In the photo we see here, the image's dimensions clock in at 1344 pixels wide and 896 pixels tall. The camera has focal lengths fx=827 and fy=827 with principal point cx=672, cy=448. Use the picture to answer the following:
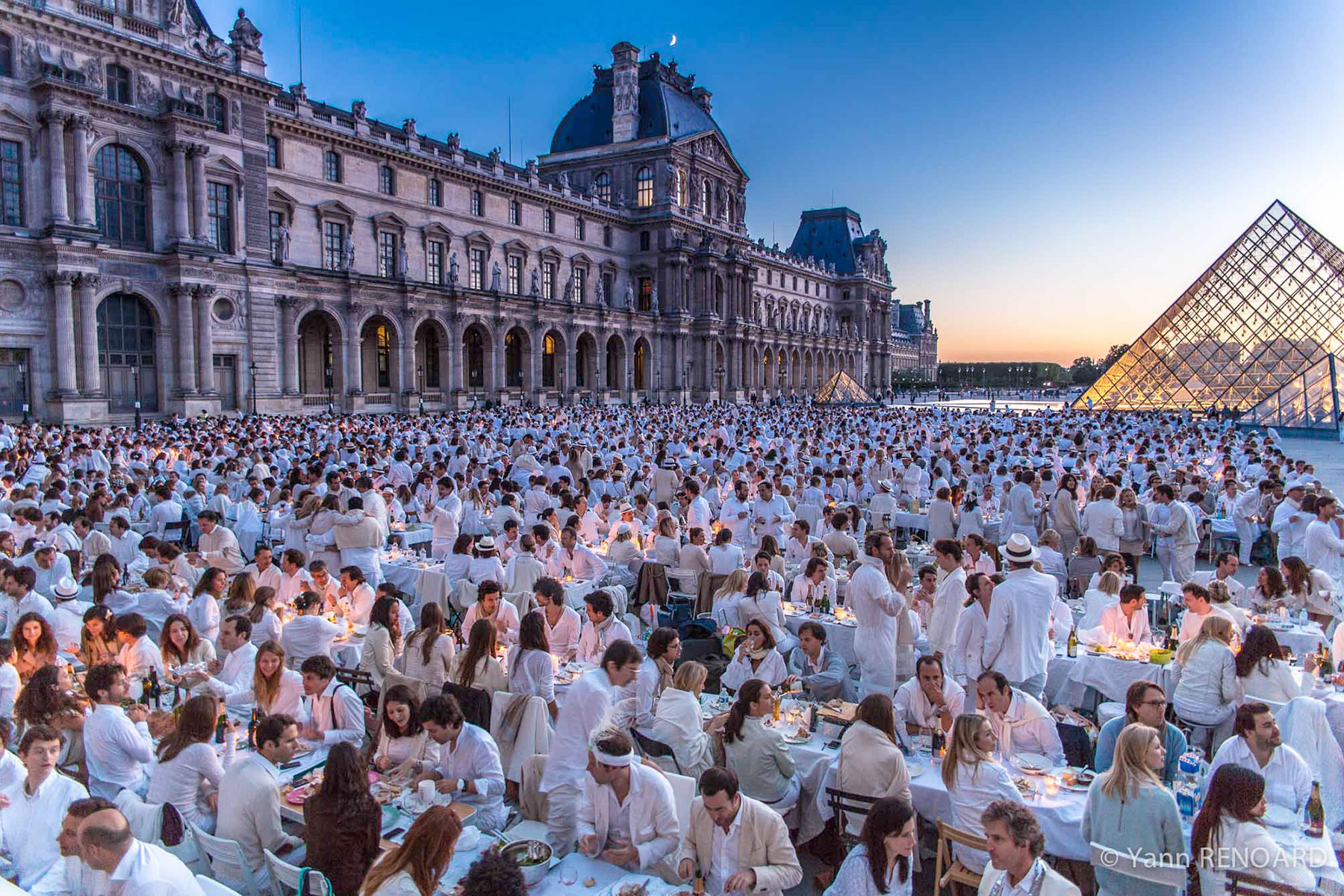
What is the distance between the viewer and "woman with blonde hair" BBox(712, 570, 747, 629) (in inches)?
328

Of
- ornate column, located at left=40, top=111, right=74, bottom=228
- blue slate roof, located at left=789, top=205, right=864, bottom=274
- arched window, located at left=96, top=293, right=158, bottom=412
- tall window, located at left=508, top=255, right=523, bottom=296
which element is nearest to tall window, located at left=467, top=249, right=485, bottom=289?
tall window, located at left=508, top=255, right=523, bottom=296

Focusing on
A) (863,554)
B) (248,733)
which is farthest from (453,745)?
(863,554)

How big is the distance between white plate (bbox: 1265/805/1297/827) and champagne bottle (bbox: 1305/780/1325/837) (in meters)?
0.07

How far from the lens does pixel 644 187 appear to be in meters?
66.2

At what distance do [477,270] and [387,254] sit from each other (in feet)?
22.7

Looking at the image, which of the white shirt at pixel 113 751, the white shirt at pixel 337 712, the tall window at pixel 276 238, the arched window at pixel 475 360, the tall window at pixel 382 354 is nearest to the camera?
the white shirt at pixel 113 751

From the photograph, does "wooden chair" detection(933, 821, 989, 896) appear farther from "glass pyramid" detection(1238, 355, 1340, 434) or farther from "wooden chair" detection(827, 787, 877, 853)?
"glass pyramid" detection(1238, 355, 1340, 434)

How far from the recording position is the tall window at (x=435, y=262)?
49.4 meters

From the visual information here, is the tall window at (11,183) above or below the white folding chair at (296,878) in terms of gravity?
above

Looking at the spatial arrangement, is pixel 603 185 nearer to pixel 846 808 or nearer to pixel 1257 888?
pixel 846 808

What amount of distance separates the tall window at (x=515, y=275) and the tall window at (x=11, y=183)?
28274mm

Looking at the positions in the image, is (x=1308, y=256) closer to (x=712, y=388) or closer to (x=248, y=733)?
(x=712, y=388)

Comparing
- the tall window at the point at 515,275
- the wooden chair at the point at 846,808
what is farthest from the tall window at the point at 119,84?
the wooden chair at the point at 846,808

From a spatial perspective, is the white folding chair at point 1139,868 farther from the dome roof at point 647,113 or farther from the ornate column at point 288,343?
the dome roof at point 647,113
